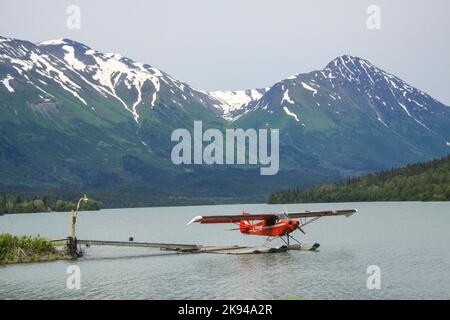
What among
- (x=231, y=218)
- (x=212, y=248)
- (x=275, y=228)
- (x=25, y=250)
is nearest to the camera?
(x=25, y=250)

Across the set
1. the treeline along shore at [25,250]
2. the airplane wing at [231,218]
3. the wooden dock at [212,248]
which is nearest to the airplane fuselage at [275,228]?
the airplane wing at [231,218]

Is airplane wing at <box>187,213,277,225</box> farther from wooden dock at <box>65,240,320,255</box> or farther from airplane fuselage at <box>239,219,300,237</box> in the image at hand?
wooden dock at <box>65,240,320,255</box>

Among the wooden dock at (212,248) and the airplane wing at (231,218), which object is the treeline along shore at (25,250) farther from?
the airplane wing at (231,218)

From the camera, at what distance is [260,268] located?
52.7m

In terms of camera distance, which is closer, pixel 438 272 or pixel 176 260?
pixel 438 272

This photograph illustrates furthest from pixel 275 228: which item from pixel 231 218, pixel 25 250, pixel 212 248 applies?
pixel 25 250

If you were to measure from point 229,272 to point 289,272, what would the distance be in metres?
4.80

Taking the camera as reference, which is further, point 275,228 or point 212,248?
point 212,248

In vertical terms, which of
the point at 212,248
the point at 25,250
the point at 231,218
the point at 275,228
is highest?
the point at 231,218

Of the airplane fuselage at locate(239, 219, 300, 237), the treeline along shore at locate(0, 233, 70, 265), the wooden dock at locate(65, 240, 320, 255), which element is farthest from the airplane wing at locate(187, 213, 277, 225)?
the treeline along shore at locate(0, 233, 70, 265)

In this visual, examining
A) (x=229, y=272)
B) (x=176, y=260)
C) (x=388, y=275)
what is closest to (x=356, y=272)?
(x=388, y=275)

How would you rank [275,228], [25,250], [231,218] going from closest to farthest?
[25,250], [231,218], [275,228]

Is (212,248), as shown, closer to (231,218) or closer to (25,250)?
(231,218)
